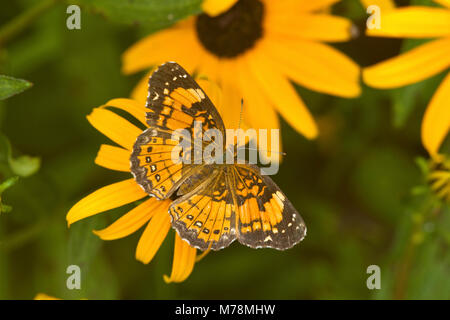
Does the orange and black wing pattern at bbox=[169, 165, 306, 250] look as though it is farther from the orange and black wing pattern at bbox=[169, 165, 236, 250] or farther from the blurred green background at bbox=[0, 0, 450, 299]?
the blurred green background at bbox=[0, 0, 450, 299]

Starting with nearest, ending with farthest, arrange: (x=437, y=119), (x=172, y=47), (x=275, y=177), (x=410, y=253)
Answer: (x=437, y=119), (x=410, y=253), (x=172, y=47), (x=275, y=177)

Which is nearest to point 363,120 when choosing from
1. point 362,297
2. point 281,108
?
point 281,108

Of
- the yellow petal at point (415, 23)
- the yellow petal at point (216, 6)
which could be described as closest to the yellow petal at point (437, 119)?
the yellow petal at point (415, 23)

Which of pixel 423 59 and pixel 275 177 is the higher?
pixel 423 59

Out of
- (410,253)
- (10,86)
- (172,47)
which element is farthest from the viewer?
(172,47)

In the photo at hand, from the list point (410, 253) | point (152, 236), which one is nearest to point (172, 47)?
point (152, 236)

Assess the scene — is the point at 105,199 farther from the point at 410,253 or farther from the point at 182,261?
the point at 410,253

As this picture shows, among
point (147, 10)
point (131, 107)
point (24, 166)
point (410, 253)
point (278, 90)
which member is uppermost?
point (147, 10)

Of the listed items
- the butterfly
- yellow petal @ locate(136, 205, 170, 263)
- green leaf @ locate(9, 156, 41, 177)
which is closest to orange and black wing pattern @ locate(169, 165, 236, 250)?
the butterfly
